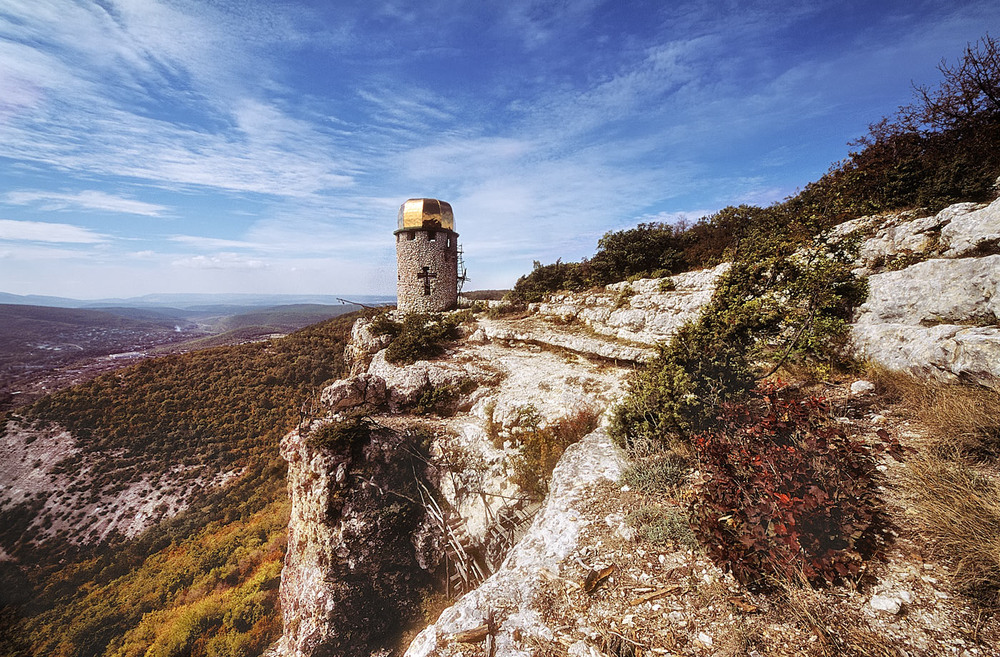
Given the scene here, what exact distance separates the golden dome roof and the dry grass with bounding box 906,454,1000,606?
72.5 feet

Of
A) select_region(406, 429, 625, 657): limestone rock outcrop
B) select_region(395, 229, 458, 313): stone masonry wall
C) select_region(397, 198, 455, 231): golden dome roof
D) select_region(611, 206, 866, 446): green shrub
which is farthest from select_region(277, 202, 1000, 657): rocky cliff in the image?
select_region(397, 198, 455, 231): golden dome roof

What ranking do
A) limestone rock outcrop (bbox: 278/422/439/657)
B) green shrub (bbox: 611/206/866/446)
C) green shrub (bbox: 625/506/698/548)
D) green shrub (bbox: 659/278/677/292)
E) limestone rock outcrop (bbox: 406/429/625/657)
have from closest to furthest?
1. limestone rock outcrop (bbox: 406/429/625/657)
2. green shrub (bbox: 625/506/698/548)
3. green shrub (bbox: 611/206/866/446)
4. limestone rock outcrop (bbox: 278/422/439/657)
5. green shrub (bbox: 659/278/677/292)

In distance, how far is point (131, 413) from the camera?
2502 cm

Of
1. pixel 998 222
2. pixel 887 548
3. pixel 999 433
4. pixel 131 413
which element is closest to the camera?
pixel 887 548

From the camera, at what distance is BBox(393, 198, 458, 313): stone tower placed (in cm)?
2188

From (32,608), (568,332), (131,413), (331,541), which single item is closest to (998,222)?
(568,332)

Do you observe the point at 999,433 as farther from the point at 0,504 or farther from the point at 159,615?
the point at 0,504

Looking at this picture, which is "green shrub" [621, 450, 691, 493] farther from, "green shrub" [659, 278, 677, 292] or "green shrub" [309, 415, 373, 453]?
"green shrub" [659, 278, 677, 292]

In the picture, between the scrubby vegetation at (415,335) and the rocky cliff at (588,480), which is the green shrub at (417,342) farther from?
the rocky cliff at (588,480)

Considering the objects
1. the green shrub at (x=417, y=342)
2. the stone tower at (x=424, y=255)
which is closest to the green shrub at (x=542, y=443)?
the green shrub at (x=417, y=342)

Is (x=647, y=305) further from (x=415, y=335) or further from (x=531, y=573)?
(x=531, y=573)

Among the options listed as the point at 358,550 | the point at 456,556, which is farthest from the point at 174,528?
the point at 456,556

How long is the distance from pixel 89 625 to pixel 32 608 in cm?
391

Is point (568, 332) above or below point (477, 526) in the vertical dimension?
above
